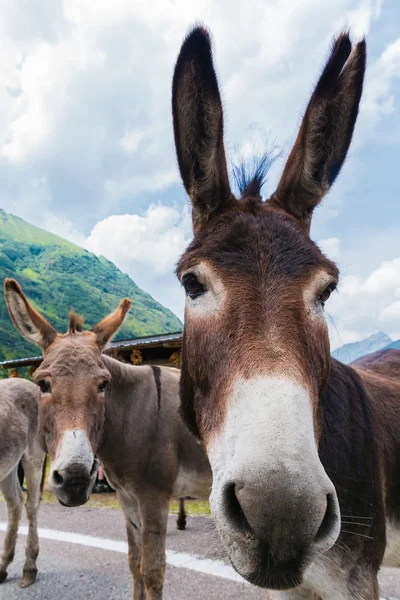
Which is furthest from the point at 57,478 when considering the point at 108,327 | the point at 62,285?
the point at 62,285

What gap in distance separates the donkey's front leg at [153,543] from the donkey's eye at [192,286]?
10.0 ft

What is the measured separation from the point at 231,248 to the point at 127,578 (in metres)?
5.10

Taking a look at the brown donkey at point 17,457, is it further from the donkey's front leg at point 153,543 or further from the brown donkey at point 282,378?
the brown donkey at point 282,378

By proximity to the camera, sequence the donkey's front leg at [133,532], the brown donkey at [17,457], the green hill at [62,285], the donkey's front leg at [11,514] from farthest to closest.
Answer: the green hill at [62,285], the brown donkey at [17,457], the donkey's front leg at [11,514], the donkey's front leg at [133,532]

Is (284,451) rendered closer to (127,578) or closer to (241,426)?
(241,426)

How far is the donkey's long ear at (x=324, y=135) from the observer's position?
2.27 metres

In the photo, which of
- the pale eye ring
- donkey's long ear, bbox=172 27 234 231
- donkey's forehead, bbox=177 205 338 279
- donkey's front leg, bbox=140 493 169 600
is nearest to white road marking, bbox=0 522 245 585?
donkey's front leg, bbox=140 493 169 600

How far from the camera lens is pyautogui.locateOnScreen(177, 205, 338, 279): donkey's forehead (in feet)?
5.98

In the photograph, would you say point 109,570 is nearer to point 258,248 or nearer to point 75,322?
point 75,322

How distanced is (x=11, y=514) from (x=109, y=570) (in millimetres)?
1736

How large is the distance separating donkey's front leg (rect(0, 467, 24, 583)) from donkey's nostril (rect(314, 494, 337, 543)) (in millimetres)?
5720

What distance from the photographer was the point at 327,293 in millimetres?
2020

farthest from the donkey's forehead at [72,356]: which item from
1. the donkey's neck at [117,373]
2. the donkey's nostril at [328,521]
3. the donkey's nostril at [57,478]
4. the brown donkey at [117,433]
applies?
the donkey's nostril at [328,521]

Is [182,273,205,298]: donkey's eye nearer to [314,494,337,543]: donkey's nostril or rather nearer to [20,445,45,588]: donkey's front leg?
[314,494,337,543]: donkey's nostril
